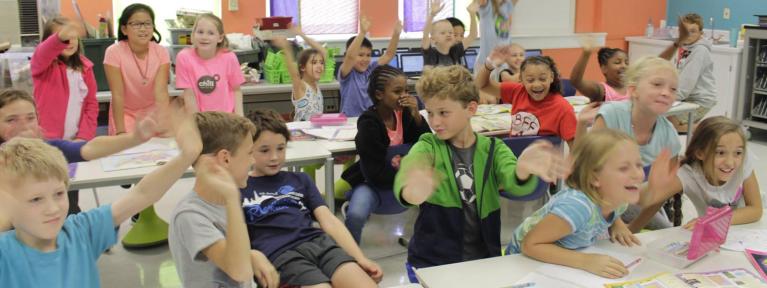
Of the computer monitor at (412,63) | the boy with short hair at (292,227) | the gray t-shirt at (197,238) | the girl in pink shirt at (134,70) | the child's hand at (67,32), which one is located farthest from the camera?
the computer monitor at (412,63)

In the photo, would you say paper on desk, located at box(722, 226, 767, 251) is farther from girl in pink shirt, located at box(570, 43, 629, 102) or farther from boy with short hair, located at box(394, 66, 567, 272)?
girl in pink shirt, located at box(570, 43, 629, 102)

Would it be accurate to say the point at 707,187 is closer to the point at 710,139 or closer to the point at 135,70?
the point at 710,139

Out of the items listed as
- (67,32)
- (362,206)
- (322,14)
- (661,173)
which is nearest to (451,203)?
(661,173)

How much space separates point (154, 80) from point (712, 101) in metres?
3.96

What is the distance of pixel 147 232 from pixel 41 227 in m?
2.31

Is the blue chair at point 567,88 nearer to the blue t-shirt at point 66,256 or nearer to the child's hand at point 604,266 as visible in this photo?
the child's hand at point 604,266

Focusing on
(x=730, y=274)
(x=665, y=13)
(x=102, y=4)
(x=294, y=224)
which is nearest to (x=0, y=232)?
(x=294, y=224)

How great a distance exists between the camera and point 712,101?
17.1 feet

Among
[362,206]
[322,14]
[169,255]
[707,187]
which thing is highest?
[322,14]

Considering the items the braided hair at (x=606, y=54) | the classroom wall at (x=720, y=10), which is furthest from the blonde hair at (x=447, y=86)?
the classroom wall at (x=720, y=10)

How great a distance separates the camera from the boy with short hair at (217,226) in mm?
1838

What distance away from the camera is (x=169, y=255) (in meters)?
3.69

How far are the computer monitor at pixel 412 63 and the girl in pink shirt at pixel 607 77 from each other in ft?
6.56

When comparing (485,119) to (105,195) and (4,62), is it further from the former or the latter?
(4,62)
